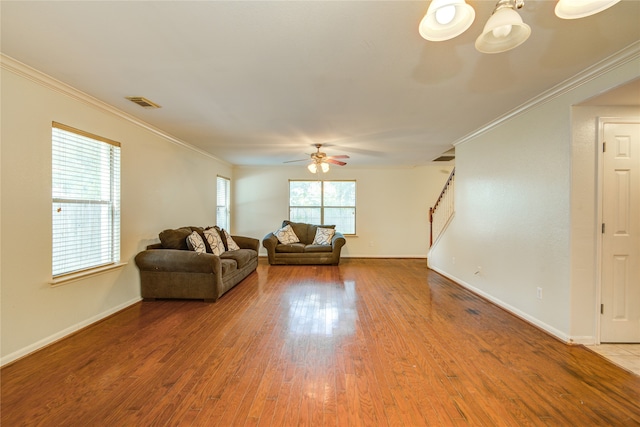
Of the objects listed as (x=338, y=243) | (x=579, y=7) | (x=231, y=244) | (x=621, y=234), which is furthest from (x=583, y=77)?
(x=231, y=244)

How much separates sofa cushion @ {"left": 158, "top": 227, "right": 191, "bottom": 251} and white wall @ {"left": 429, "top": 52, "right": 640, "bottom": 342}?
4.55 metres

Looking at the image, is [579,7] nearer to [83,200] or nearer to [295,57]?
[295,57]

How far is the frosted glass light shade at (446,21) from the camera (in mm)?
1218

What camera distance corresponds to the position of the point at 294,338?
2.67 metres

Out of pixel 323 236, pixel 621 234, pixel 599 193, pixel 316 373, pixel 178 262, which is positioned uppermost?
pixel 599 193

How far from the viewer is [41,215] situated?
243 centimetres

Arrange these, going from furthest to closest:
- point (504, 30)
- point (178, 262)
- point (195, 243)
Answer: point (195, 243) → point (178, 262) → point (504, 30)

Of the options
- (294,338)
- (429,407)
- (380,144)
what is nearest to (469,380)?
(429,407)

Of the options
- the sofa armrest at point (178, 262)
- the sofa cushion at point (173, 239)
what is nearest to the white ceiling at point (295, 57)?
the sofa cushion at point (173, 239)

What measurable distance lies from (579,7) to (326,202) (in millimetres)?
6250

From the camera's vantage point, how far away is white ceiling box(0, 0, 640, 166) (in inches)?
64.1

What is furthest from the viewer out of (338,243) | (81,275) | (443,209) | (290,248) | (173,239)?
(290,248)

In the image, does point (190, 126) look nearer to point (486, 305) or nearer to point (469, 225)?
point (469, 225)

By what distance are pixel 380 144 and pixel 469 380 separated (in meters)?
3.70
